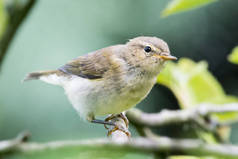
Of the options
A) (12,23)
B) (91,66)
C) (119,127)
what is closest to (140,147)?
(12,23)

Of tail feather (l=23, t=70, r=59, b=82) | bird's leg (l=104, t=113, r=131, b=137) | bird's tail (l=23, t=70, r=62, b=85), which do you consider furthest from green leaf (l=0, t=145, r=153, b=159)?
bird's tail (l=23, t=70, r=62, b=85)

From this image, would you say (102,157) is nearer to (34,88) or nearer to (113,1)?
(34,88)

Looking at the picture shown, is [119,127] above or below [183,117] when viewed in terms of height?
below

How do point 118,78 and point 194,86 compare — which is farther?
point 118,78

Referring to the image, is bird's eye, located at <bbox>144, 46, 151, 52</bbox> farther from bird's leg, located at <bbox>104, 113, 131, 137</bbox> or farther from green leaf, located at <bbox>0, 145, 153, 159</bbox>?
green leaf, located at <bbox>0, 145, 153, 159</bbox>

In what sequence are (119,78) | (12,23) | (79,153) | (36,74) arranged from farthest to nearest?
(36,74), (119,78), (12,23), (79,153)

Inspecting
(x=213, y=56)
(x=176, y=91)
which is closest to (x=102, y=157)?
(x=176, y=91)

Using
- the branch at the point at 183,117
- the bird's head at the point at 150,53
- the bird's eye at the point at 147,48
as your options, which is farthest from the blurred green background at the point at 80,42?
the bird's eye at the point at 147,48

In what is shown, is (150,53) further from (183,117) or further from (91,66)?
(91,66)
